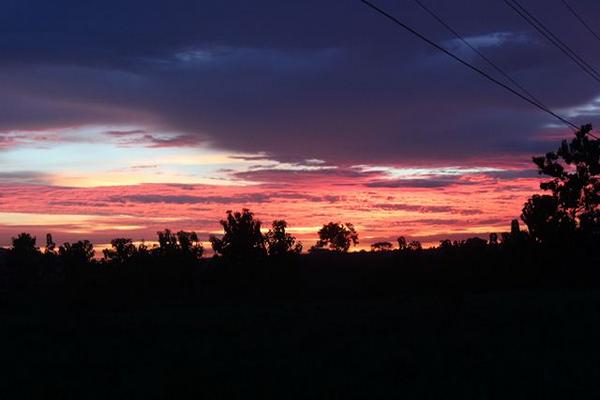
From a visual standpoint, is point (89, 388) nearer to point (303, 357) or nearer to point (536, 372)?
point (303, 357)

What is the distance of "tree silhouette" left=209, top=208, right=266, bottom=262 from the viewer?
365 ft

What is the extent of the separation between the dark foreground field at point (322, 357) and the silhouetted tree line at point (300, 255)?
31053mm

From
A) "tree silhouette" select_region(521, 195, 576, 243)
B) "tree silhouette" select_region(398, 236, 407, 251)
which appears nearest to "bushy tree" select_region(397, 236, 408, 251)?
"tree silhouette" select_region(398, 236, 407, 251)

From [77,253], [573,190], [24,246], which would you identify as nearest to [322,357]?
[573,190]

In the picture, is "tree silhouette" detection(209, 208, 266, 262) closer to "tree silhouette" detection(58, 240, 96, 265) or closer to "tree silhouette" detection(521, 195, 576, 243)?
"tree silhouette" detection(58, 240, 96, 265)

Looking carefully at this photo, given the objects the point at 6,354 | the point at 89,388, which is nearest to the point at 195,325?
the point at 6,354

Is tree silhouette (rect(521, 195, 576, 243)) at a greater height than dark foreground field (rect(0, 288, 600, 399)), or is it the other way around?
tree silhouette (rect(521, 195, 576, 243))

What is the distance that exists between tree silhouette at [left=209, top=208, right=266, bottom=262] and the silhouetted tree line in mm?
149

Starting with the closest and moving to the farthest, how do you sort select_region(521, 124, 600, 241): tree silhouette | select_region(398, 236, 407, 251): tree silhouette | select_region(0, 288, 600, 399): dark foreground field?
1. select_region(0, 288, 600, 399): dark foreground field
2. select_region(521, 124, 600, 241): tree silhouette
3. select_region(398, 236, 407, 251): tree silhouette

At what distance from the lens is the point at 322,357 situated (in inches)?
957

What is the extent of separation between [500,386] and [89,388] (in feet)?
32.6

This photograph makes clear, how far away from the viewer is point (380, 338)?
30.5m

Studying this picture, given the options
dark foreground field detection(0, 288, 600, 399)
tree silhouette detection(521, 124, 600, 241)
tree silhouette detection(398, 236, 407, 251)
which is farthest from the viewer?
tree silhouette detection(398, 236, 407, 251)

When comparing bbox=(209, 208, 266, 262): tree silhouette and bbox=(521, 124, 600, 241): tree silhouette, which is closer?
bbox=(521, 124, 600, 241): tree silhouette
